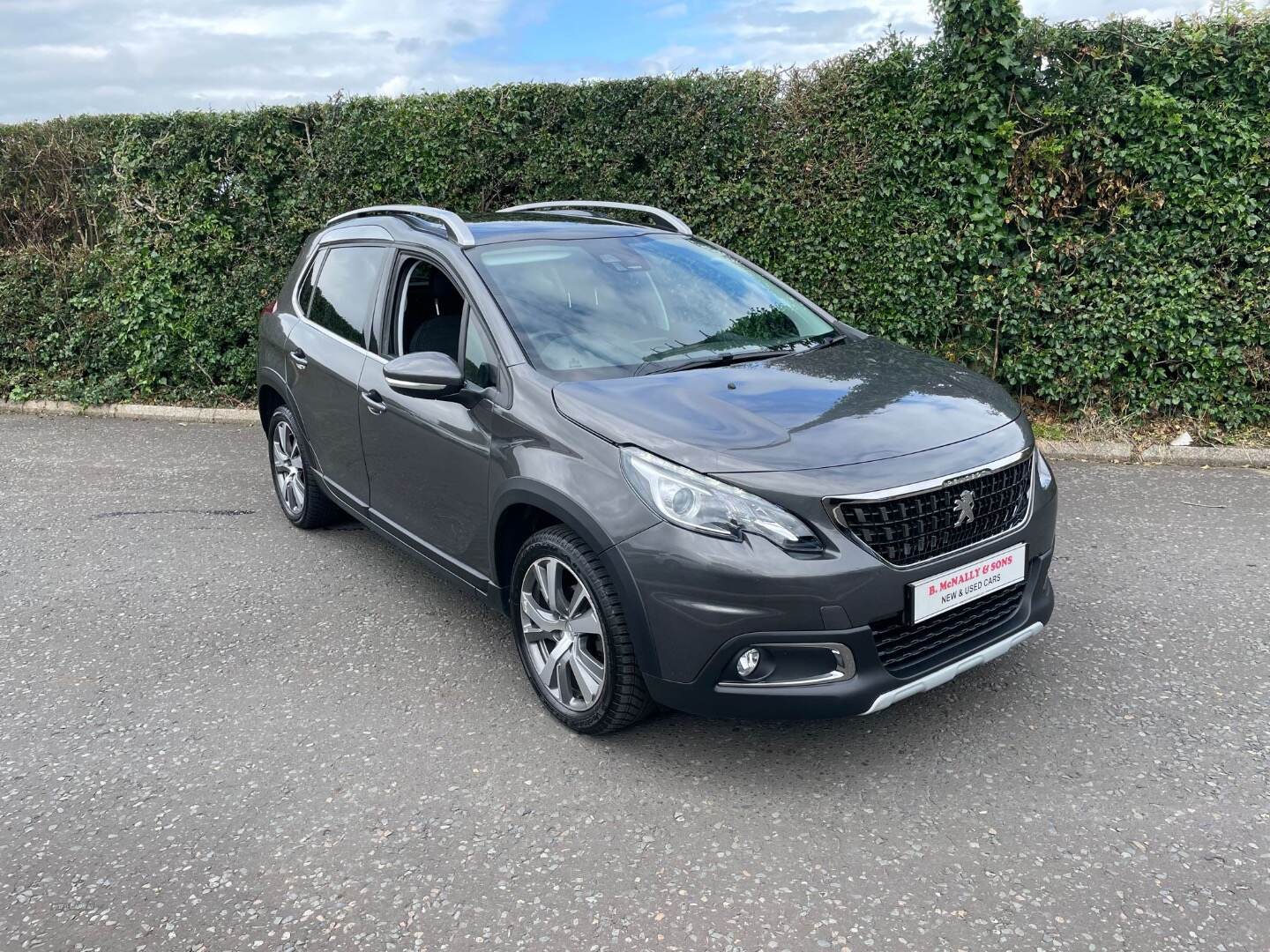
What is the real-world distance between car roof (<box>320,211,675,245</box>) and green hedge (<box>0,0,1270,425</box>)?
2991mm

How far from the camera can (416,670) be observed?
4.00m

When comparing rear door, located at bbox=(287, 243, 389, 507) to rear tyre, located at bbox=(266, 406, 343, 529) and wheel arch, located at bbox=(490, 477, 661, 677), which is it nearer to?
rear tyre, located at bbox=(266, 406, 343, 529)

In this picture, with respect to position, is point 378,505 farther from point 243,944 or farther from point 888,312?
point 888,312

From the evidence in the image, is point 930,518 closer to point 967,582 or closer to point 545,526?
point 967,582

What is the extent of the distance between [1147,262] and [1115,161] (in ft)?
2.35

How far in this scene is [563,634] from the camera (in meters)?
3.42

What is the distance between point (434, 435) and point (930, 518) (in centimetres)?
191

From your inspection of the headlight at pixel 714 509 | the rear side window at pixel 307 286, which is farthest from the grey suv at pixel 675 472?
the rear side window at pixel 307 286

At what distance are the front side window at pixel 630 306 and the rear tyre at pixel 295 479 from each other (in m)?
1.92

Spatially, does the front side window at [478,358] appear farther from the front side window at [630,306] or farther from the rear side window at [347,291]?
the rear side window at [347,291]

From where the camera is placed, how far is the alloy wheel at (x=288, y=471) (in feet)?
18.4

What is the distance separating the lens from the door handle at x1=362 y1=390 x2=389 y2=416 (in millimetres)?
4250

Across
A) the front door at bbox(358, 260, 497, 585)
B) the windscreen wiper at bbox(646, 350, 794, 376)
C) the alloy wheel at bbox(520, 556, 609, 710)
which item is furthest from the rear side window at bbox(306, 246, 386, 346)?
the alloy wheel at bbox(520, 556, 609, 710)

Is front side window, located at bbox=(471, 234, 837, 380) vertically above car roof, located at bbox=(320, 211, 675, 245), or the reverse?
car roof, located at bbox=(320, 211, 675, 245)
